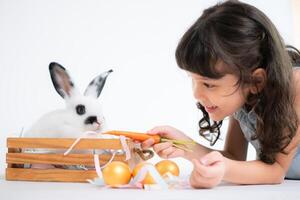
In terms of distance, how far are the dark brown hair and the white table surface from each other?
0.17 metres

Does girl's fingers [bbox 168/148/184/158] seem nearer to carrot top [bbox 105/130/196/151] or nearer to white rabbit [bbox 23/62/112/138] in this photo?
carrot top [bbox 105/130/196/151]

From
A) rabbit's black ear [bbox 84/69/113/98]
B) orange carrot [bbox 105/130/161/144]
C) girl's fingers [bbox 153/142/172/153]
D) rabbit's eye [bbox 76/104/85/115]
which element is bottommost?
girl's fingers [bbox 153/142/172/153]

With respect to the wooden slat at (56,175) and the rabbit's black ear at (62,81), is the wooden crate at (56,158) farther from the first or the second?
the rabbit's black ear at (62,81)

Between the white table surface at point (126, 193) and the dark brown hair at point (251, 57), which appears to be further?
the dark brown hair at point (251, 57)

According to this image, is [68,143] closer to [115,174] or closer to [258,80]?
[115,174]

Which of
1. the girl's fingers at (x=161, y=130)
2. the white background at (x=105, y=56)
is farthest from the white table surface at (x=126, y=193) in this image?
the white background at (x=105, y=56)

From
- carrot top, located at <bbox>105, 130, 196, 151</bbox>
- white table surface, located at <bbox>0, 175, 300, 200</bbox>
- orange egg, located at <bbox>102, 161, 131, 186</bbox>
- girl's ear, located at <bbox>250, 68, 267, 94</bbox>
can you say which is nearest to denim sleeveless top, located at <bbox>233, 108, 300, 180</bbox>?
girl's ear, located at <bbox>250, 68, 267, 94</bbox>

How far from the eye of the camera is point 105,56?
1.76m

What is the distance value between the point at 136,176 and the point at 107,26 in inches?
39.4

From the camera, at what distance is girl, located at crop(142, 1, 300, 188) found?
979mm

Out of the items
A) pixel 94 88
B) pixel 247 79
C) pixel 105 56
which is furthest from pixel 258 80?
pixel 105 56

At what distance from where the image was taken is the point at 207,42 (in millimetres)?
985

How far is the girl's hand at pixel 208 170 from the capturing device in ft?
2.71

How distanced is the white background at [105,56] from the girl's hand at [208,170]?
78 cm
